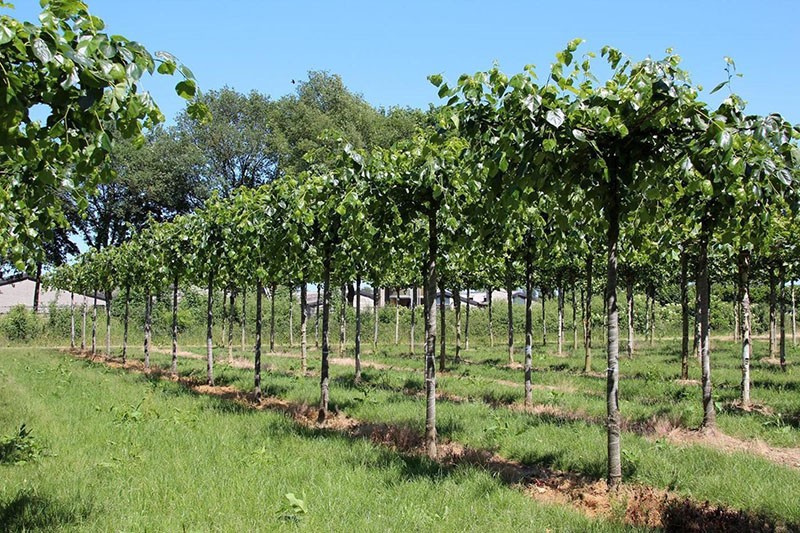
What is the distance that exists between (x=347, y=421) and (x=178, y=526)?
19.2ft

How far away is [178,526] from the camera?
4.79m

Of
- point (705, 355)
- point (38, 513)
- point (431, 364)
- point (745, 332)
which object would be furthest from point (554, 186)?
point (745, 332)

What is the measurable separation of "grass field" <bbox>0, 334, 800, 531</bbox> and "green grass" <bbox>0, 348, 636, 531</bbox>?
2 cm

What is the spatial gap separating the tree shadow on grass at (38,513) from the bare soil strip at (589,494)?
4.09 metres

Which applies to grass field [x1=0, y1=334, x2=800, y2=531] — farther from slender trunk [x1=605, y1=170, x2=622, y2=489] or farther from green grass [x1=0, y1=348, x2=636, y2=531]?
slender trunk [x1=605, y1=170, x2=622, y2=489]

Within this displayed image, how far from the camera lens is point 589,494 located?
618 cm

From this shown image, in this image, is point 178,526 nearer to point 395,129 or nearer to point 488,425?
point 488,425

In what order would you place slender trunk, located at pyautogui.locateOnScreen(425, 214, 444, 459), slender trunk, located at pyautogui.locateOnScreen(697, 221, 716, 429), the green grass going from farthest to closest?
slender trunk, located at pyautogui.locateOnScreen(697, 221, 716, 429) → slender trunk, located at pyautogui.locateOnScreen(425, 214, 444, 459) → the green grass

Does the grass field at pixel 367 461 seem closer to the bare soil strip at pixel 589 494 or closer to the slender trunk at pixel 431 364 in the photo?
the bare soil strip at pixel 589 494

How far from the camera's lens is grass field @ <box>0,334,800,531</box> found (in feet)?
16.8

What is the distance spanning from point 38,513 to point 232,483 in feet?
5.66

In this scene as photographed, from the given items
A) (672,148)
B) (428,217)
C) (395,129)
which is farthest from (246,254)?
(395,129)

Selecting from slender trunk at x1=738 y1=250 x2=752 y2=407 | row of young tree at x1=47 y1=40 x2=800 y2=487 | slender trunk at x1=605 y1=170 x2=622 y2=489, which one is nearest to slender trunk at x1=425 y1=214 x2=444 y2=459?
row of young tree at x1=47 y1=40 x2=800 y2=487

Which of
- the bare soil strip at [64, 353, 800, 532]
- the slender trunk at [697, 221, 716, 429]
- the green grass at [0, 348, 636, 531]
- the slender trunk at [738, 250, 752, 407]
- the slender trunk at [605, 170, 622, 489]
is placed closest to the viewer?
the green grass at [0, 348, 636, 531]
